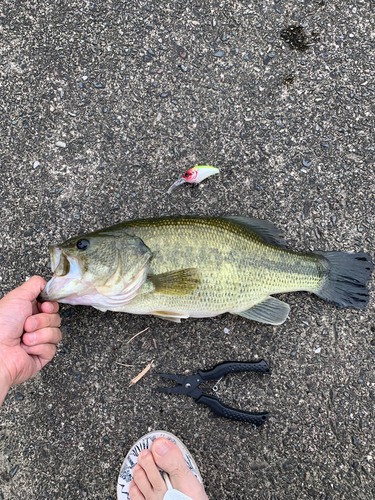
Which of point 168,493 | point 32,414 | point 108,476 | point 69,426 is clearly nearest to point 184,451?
point 168,493

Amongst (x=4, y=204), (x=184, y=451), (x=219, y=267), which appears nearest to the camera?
(x=219, y=267)

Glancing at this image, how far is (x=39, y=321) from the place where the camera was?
7.42ft

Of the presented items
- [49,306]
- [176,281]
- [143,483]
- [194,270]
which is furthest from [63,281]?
[143,483]

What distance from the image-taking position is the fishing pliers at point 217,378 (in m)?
2.57

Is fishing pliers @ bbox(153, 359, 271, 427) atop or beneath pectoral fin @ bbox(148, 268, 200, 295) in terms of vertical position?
beneath

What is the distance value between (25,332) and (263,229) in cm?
190

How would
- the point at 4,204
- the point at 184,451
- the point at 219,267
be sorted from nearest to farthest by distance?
the point at 219,267 → the point at 184,451 → the point at 4,204

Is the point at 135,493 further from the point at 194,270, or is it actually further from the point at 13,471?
the point at 194,270

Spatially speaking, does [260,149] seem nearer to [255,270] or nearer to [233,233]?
[233,233]

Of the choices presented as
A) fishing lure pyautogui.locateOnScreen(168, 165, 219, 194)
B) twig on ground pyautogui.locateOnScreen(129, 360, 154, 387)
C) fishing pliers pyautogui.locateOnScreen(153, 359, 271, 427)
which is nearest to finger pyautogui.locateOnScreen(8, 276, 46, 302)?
twig on ground pyautogui.locateOnScreen(129, 360, 154, 387)

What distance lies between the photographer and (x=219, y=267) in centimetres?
238

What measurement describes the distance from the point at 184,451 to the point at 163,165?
2280 millimetres

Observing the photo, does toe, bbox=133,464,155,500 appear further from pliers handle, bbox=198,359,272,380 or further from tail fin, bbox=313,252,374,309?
tail fin, bbox=313,252,374,309

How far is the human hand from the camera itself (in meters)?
2.18
